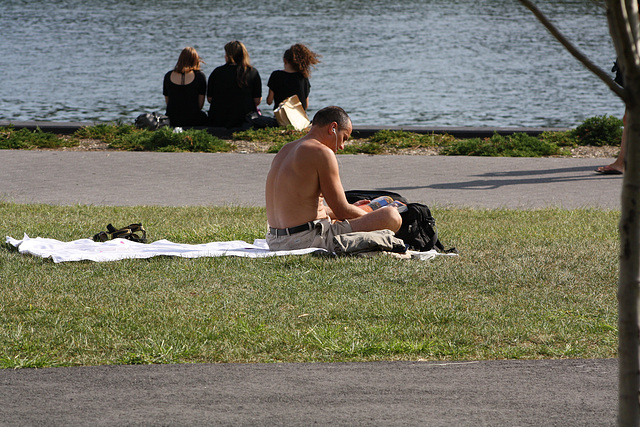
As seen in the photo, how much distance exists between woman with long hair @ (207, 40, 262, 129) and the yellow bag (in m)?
0.51

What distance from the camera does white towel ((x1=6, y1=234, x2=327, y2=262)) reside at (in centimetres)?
636

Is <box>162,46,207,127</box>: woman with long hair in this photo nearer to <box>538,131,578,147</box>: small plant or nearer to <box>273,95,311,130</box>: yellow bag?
<box>273,95,311,130</box>: yellow bag

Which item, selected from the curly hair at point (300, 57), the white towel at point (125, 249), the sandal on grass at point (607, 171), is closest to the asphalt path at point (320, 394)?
the white towel at point (125, 249)

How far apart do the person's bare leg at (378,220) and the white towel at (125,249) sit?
343 millimetres

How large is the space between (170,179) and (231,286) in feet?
17.4

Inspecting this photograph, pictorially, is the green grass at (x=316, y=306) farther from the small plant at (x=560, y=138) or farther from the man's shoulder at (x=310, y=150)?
the small plant at (x=560, y=138)

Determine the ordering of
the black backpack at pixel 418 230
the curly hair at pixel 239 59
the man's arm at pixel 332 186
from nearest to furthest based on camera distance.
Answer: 1. the man's arm at pixel 332 186
2. the black backpack at pixel 418 230
3. the curly hair at pixel 239 59

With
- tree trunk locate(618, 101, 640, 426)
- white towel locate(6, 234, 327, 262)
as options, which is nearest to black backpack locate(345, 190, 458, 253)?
white towel locate(6, 234, 327, 262)

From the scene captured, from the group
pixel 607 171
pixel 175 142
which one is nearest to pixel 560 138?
pixel 607 171

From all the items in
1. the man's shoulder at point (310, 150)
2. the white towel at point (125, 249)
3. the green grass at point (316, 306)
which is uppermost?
the man's shoulder at point (310, 150)

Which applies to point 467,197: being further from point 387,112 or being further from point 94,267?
point 387,112

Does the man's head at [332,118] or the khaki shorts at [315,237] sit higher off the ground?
the man's head at [332,118]

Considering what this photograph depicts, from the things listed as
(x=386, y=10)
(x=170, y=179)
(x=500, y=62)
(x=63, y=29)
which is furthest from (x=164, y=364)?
(x=386, y=10)

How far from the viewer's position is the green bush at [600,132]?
13219 mm
